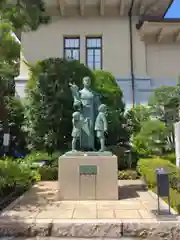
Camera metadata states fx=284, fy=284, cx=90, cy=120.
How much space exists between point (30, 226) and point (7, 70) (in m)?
6.70

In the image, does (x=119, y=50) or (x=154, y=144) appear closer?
(x=154, y=144)

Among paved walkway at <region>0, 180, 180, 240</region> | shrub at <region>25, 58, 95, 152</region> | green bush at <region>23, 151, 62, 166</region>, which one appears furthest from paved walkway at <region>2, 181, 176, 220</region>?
shrub at <region>25, 58, 95, 152</region>

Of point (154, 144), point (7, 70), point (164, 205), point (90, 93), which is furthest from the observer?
point (154, 144)

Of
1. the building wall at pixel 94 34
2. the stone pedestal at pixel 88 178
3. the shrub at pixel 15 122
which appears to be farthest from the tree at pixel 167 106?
the shrub at pixel 15 122

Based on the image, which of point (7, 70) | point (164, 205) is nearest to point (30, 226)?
point (164, 205)

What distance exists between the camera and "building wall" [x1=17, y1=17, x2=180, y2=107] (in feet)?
57.9

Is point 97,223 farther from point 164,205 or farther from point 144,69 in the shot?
point 144,69

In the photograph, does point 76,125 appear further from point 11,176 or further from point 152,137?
point 152,137

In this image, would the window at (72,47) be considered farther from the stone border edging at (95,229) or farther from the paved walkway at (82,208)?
the stone border edging at (95,229)

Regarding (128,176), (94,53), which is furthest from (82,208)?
(94,53)

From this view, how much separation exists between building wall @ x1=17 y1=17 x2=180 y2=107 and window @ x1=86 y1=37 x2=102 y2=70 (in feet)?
1.04

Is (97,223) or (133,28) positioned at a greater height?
(133,28)

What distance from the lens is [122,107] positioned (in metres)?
15.6

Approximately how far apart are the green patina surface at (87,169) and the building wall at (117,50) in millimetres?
9713
